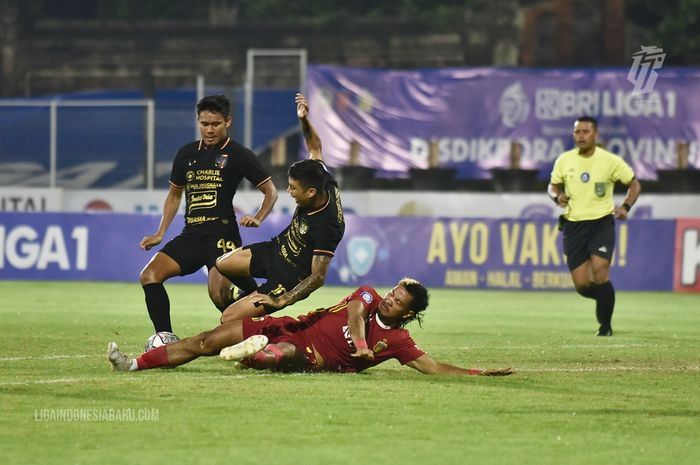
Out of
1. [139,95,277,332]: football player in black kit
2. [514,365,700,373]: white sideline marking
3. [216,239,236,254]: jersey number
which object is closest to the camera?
[514,365,700,373]: white sideline marking

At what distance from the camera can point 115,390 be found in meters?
9.48

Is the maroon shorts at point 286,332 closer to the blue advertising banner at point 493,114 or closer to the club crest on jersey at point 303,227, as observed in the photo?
the club crest on jersey at point 303,227

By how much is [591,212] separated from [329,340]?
18.1 feet

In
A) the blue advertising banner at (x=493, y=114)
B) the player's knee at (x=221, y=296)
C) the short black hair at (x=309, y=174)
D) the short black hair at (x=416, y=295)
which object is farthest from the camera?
the blue advertising banner at (x=493, y=114)

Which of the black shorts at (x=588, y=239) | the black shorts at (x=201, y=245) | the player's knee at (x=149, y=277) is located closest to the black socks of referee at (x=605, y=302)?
the black shorts at (x=588, y=239)

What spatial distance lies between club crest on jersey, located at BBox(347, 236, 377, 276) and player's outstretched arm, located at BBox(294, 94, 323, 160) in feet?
38.4

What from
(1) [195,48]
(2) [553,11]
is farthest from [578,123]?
(1) [195,48]

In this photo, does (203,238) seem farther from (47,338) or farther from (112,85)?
(112,85)

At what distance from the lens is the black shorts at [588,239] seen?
1517 centimetres

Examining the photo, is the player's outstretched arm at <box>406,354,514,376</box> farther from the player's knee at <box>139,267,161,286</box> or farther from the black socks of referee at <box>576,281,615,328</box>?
the black socks of referee at <box>576,281,615,328</box>

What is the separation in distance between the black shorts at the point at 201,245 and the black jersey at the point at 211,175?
0.07 metres

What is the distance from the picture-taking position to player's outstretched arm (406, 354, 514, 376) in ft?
34.4

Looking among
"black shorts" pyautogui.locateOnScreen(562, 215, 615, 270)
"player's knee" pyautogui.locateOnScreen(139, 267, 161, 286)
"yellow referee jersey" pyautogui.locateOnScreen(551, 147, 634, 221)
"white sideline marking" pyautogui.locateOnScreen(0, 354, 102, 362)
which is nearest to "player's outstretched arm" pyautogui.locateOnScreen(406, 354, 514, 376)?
"player's knee" pyautogui.locateOnScreen(139, 267, 161, 286)

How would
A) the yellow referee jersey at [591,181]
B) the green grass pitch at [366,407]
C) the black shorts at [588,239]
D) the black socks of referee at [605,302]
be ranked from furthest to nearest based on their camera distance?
1. the yellow referee jersey at [591,181]
2. the black shorts at [588,239]
3. the black socks of referee at [605,302]
4. the green grass pitch at [366,407]
